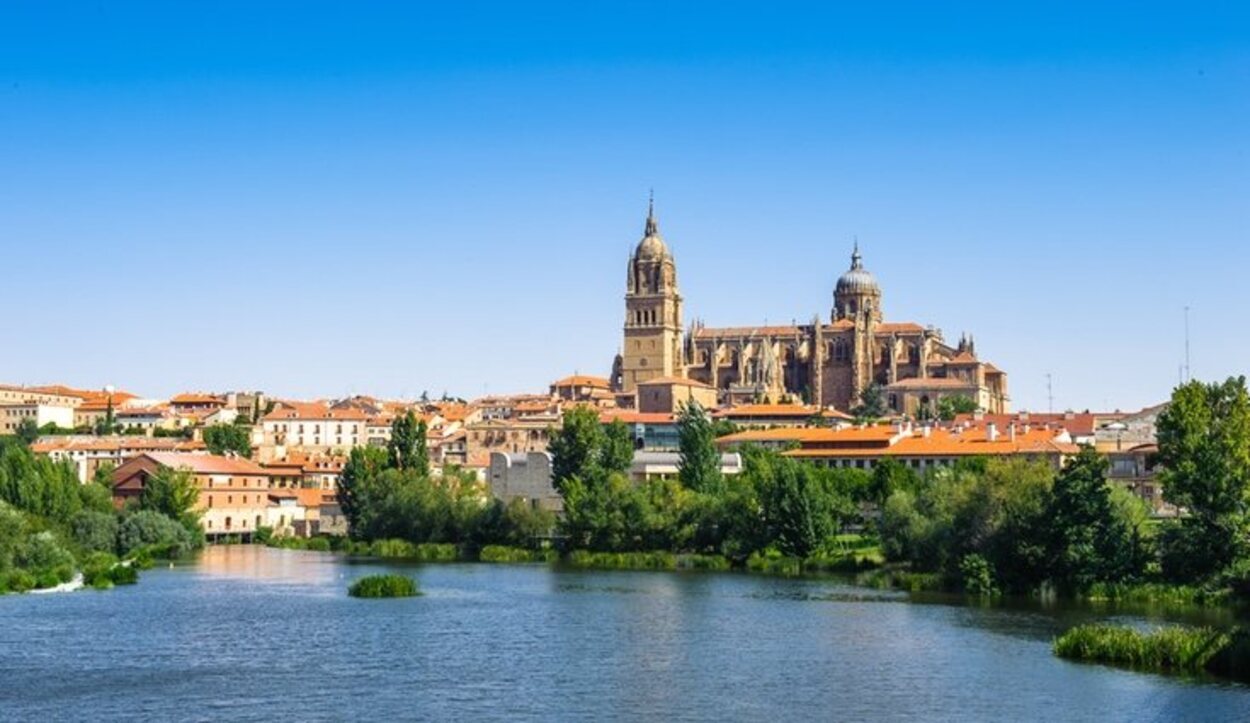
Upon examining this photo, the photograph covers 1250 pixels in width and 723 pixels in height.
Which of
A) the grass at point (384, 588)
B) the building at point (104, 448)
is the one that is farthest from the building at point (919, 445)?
the building at point (104, 448)

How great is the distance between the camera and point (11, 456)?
57.2 metres

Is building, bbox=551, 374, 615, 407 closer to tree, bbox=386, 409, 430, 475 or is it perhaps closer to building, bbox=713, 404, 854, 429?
building, bbox=713, 404, 854, 429

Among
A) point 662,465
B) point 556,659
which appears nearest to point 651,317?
point 662,465

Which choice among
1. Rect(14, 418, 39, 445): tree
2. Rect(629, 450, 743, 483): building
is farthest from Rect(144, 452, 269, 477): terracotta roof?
Rect(14, 418, 39, 445): tree

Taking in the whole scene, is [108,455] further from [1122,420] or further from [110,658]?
[110,658]

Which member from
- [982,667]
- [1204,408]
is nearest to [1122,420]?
[1204,408]

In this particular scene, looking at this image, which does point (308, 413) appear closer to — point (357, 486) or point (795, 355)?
point (795, 355)

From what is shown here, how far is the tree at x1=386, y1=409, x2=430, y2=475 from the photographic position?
7056 cm

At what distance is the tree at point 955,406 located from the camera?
107450 mm

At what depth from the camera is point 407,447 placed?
7069 centimetres

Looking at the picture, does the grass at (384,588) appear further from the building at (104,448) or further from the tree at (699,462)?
the building at (104,448)

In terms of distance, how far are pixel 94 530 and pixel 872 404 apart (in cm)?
6661

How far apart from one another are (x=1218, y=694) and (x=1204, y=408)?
17.9 meters

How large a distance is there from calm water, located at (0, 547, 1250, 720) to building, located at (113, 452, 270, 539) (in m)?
28.7
